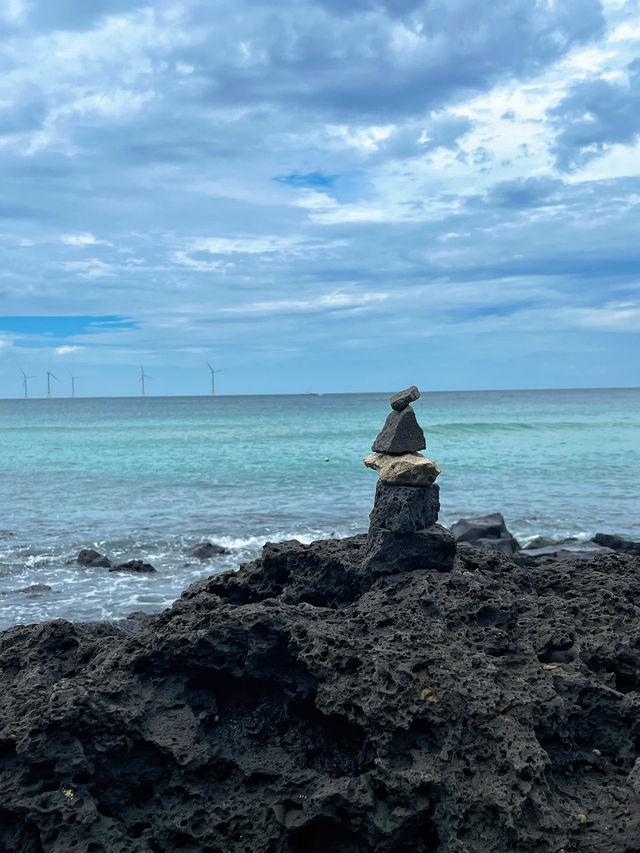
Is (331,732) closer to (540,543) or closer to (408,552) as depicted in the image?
(408,552)

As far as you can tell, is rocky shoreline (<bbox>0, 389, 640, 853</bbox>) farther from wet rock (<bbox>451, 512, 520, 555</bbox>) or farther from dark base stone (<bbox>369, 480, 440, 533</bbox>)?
wet rock (<bbox>451, 512, 520, 555</bbox>)

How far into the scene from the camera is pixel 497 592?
6793 millimetres

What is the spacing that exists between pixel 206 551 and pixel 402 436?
11.5 meters

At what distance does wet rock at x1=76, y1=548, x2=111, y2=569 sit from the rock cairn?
11267mm

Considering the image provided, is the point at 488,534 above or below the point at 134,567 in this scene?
above

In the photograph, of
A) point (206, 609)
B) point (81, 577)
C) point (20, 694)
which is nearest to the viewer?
point (20, 694)

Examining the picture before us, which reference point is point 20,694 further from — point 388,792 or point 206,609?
point 388,792

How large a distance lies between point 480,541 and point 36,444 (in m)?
48.3

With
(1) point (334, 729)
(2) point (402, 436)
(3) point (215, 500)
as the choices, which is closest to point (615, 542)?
(2) point (402, 436)

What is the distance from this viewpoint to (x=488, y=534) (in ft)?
58.2

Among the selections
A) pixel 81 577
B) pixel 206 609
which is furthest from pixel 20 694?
pixel 81 577

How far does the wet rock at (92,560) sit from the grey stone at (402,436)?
444 inches

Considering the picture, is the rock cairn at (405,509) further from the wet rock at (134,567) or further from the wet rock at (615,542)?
the wet rock at (615,542)

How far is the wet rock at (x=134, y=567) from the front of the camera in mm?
17031
